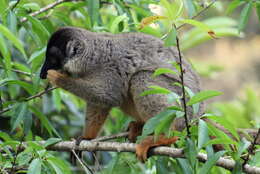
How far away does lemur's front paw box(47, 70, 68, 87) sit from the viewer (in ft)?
15.8

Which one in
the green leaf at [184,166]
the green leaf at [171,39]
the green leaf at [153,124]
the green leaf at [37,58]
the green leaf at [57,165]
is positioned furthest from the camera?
the green leaf at [37,58]

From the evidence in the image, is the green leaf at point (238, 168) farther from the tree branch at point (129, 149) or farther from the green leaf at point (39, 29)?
the green leaf at point (39, 29)

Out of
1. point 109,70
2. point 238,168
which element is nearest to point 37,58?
point 109,70

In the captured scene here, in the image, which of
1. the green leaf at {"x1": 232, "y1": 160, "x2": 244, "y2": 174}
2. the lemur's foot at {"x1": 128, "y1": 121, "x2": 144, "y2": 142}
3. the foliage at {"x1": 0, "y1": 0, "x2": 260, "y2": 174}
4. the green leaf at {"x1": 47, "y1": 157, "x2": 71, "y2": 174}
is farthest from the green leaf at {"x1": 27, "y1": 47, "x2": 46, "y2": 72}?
the green leaf at {"x1": 232, "y1": 160, "x2": 244, "y2": 174}

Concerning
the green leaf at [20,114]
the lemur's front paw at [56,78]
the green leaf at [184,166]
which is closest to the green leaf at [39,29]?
the lemur's front paw at [56,78]

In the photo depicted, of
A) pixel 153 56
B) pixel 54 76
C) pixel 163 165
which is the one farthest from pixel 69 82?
pixel 163 165

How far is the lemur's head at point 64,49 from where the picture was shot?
4906 mm

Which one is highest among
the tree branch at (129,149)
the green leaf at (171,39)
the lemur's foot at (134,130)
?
the green leaf at (171,39)

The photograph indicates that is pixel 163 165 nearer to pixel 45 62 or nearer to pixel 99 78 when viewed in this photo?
pixel 99 78

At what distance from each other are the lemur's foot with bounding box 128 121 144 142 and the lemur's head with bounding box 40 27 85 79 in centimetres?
90

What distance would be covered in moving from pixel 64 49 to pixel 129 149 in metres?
1.61

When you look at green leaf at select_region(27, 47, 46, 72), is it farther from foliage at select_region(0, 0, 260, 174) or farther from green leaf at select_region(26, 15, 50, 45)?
green leaf at select_region(26, 15, 50, 45)

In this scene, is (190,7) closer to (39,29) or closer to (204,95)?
(39,29)

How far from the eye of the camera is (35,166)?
3.30 metres
